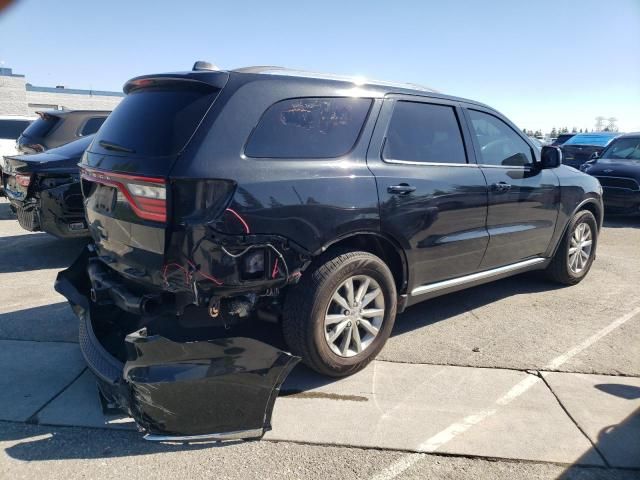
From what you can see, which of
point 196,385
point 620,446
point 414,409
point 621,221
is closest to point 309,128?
point 196,385

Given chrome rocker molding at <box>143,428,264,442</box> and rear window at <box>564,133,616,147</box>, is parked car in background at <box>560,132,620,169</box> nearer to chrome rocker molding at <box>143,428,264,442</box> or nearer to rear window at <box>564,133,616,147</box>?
rear window at <box>564,133,616,147</box>

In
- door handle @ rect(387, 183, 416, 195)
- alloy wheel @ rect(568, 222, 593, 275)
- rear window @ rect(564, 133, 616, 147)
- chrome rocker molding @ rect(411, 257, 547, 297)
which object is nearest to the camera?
door handle @ rect(387, 183, 416, 195)

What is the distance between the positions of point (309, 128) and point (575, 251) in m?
3.80

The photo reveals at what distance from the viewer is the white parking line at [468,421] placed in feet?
8.50

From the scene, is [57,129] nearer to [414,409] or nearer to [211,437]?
[211,437]

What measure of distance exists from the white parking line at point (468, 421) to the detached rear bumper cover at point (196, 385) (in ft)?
2.35

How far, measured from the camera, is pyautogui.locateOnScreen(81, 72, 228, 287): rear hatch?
2.81 m

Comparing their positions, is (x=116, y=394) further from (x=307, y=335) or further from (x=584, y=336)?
(x=584, y=336)

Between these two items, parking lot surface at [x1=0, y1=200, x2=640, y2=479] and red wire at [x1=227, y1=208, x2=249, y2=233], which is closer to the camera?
parking lot surface at [x1=0, y1=200, x2=640, y2=479]

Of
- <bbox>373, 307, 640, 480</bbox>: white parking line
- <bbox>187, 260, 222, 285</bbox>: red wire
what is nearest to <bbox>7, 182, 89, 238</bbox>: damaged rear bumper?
<bbox>187, 260, 222, 285</bbox>: red wire

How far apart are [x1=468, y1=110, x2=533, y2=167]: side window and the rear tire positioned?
107 centimetres

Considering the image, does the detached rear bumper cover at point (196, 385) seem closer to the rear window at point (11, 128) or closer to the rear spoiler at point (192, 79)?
the rear spoiler at point (192, 79)

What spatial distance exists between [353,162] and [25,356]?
2.80 metres

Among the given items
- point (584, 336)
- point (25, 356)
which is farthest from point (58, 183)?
point (584, 336)
